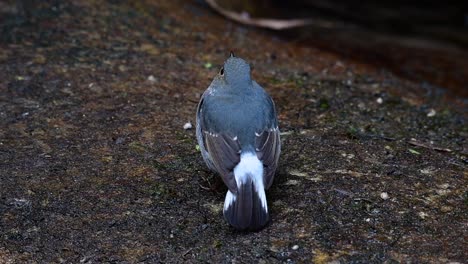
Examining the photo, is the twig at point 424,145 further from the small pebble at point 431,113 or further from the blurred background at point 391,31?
the blurred background at point 391,31

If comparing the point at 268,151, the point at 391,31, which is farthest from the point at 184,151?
the point at 391,31

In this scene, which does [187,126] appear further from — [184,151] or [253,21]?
[253,21]

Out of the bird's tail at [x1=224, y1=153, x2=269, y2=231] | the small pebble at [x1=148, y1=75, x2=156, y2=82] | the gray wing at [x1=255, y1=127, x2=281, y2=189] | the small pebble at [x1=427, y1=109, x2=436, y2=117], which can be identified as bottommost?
the small pebble at [x1=148, y1=75, x2=156, y2=82]

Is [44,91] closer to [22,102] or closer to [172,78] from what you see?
[22,102]

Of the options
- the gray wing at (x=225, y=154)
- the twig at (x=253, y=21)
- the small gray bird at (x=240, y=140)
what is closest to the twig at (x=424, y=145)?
the small gray bird at (x=240, y=140)

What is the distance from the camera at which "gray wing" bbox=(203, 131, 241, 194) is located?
4488mm

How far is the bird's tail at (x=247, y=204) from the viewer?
4328 mm

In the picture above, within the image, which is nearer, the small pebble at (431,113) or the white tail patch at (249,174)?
the white tail patch at (249,174)

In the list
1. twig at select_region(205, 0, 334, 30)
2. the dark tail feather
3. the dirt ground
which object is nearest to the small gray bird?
the dark tail feather

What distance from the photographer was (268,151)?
4680 mm

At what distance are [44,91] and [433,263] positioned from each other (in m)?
3.85

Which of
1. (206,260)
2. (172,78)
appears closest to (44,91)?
(172,78)

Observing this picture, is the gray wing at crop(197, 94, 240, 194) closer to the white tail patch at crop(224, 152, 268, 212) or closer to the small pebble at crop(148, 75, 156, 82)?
the white tail patch at crop(224, 152, 268, 212)

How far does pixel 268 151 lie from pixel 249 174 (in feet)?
0.91
